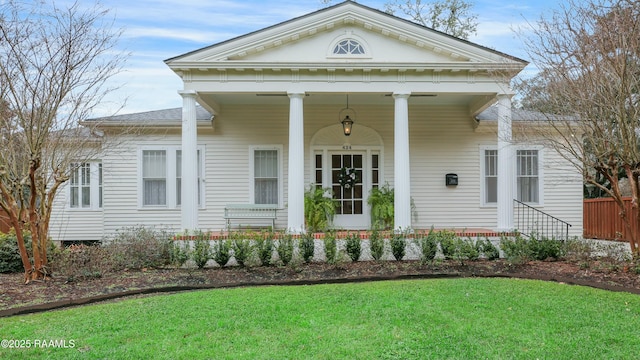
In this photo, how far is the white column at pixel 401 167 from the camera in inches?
400

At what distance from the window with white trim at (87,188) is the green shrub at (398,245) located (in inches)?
349

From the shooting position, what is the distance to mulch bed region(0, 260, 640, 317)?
21.7 ft

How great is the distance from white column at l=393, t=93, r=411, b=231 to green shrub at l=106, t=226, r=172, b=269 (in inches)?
190

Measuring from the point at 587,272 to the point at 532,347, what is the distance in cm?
442

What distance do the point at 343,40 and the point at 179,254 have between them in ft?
19.3

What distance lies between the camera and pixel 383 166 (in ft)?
40.9

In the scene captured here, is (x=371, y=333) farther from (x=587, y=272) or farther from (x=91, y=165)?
(x=91, y=165)

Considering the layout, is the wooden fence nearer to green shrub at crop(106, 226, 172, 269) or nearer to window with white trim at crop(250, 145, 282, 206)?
window with white trim at crop(250, 145, 282, 206)

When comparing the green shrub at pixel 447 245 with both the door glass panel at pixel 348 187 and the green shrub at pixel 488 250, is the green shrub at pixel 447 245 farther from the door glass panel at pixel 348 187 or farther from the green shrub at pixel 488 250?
the door glass panel at pixel 348 187

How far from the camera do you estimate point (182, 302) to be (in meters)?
6.07

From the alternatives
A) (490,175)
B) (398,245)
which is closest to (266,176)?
(398,245)

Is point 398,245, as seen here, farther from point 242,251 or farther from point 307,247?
point 242,251

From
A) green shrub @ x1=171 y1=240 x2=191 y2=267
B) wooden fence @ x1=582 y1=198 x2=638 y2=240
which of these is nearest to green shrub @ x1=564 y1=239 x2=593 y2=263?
green shrub @ x1=171 y1=240 x2=191 y2=267

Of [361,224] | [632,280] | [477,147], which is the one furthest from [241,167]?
[632,280]
